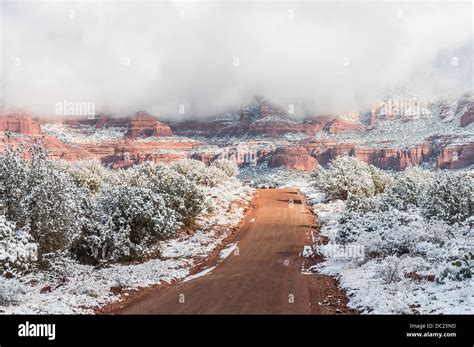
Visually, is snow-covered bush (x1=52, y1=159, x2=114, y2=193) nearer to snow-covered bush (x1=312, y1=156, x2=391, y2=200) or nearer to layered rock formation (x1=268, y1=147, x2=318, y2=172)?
snow-covered bush (x1=312, y1=156, x2=391, y2=200)

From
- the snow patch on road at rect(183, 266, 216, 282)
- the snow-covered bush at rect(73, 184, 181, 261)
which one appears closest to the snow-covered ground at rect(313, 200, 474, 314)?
the snow patch on road at rect(183, 266, 216, 282)

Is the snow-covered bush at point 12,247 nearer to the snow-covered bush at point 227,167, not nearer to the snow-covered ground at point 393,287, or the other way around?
the snow-covered ground at point 393,287

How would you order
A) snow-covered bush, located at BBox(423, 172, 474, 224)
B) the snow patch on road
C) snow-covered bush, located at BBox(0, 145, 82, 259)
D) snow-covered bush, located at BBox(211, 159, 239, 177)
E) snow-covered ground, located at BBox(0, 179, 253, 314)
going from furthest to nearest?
snow-covered bush, located at BBox(211, 159, 239, 177), snow-covered bush, located at BBox(423, 172, 474, 224), the snow patch on road, snow-covered bush, located at BBox(0, 145, 82, 259), snow-covered ground, located at BBox(0, 179, 253, 314)

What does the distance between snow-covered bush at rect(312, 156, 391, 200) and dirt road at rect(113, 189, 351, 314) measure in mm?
16385

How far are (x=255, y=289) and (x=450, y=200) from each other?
13.3 meters

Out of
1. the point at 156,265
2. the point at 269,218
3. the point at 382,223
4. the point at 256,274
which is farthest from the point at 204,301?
the point at 269,218

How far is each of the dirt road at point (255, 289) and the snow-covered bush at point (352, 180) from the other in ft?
53.8

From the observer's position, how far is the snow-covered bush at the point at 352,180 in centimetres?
3791

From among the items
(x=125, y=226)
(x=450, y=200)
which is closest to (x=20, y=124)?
(x=125, y=226)

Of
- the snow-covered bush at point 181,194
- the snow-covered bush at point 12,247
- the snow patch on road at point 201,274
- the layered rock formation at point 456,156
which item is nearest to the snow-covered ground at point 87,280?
the snow patch on road at point 201,274

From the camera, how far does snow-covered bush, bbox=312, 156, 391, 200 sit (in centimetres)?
3791

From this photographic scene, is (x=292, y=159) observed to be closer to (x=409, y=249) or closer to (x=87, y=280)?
(x=409, y=249)
